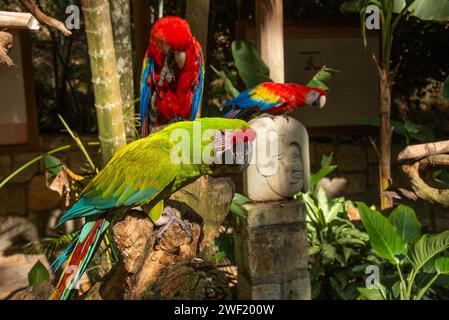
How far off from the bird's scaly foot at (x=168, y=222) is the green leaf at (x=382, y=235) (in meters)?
0.98

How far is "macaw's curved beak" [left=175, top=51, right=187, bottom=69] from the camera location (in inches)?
43.8

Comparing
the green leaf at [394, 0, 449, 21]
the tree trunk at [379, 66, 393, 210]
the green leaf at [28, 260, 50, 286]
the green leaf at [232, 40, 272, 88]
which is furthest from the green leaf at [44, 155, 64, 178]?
the green leaf at [394, 0, 449, 21]

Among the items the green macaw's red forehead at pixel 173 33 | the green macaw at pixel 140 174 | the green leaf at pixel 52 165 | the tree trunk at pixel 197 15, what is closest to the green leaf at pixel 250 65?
the tree trunk at pixel 197 15

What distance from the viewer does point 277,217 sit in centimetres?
195

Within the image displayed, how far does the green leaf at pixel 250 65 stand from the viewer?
7.24ft

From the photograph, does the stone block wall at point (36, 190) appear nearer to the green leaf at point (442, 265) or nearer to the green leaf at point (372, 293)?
the green leaf at point (372, 293)

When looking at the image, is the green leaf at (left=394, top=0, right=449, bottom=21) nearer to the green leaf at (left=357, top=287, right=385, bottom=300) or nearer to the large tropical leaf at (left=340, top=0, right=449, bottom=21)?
the large tropical leaf at (left=340, top=0, right=449, bottom=21)

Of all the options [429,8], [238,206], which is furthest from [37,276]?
[429,8]

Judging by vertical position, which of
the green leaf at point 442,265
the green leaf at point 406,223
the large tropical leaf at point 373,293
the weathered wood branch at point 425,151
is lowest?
the large tropical leaf at point 373,293

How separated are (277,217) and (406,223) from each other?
51cm

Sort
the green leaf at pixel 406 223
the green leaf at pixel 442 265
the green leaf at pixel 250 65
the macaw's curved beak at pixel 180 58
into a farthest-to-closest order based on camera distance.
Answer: the green leaf at pixel 250 65, the green leaf at pixel 406 223, the green leaf at pixel 442 265, the macaw's curved beak at pixel 180 58

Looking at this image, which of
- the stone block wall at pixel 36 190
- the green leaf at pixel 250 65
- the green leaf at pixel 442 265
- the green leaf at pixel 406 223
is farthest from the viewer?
the stone block wall at pixel 36 190
